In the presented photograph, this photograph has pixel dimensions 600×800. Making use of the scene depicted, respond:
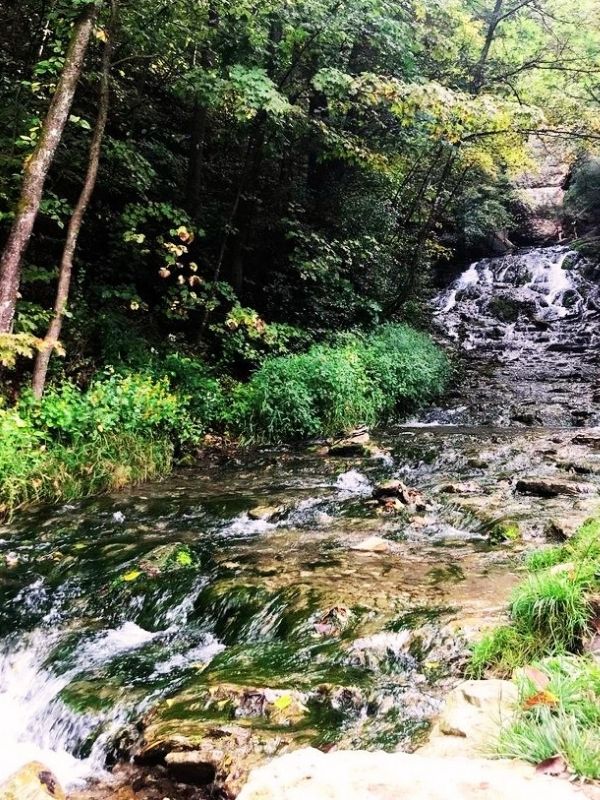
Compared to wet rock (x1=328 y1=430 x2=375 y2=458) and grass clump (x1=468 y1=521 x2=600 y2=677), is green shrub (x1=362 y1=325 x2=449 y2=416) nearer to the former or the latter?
wet rock (x1=328 y1=430 x2=375 y2=458)

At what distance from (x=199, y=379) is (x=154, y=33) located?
5.93 metres

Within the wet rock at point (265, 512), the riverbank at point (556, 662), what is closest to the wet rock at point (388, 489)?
the wet rock at point (265, 512)

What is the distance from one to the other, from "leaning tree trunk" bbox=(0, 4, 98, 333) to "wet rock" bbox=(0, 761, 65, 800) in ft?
17.4

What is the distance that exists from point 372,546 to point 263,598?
1461mm

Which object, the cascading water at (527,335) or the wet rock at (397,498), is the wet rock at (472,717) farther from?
the cascading water at (527,335)

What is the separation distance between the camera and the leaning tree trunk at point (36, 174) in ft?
22.8

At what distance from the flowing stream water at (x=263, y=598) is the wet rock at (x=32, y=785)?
0.66 ft

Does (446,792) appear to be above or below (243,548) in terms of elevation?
above

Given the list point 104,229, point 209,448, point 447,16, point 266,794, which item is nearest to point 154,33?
point 104,229

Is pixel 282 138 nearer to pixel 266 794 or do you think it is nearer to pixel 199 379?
pixel 199 379

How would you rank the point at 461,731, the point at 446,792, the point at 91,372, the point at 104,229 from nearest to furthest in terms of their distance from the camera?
1. the point at 446,792
2. the point at 461,731
3. the point at 91,372
4. the point at 104,229

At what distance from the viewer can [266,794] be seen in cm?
196

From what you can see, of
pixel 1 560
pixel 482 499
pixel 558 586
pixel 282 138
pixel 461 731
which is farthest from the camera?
pixel 282 138

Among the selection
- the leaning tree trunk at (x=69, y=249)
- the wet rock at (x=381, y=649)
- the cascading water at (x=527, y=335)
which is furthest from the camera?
the cascading water at (x=527, y=335)
